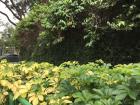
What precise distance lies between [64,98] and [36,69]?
2166 millimetres

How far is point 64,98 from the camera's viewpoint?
2781mm

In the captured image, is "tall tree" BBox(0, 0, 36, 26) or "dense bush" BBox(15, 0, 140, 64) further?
"tall tree" BBox(0, 0, 36, 26)

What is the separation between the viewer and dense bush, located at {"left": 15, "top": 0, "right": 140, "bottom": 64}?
1077 centimetres

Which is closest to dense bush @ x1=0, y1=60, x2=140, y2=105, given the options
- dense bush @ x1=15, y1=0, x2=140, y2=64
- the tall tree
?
dense bush @ x1=15, y1=0, x2=140, y2=64

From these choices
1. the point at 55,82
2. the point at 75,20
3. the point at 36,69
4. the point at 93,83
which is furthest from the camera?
the point at 75,20

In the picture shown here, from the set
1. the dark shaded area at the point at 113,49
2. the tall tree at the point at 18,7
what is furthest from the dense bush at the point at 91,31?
the tall tree at the point at 18,7

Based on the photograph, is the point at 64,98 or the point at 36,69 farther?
the point at 36,69

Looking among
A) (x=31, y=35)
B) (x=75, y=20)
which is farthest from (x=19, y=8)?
(x=75, y=20)

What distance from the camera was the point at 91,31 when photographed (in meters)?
11.1

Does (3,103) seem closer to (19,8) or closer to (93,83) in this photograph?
(93,83)

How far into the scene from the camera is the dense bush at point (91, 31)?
10766mm

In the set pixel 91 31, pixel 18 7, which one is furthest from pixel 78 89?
pixel 18 7

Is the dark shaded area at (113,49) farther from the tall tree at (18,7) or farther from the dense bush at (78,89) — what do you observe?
the tall tree at (18,7)

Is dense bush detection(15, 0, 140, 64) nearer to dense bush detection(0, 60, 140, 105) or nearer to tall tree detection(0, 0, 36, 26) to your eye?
dense bush detection(0, 60, 140, 105)
